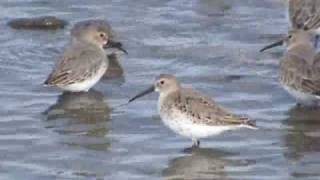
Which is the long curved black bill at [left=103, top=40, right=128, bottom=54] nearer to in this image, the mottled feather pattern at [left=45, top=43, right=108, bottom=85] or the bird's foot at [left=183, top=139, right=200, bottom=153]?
the mottled feather pattern at [left=45, top=43, right=108, bottom=85]

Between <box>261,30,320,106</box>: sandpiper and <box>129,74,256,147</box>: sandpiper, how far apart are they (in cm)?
146

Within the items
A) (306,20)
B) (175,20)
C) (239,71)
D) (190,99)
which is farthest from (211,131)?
(175,20)

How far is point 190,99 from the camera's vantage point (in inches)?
460

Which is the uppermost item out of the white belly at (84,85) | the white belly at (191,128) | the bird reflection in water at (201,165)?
the white belly at (191,128)

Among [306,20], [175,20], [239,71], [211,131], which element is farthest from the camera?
[175,20]

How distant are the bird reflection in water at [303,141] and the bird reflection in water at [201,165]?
0.49 m

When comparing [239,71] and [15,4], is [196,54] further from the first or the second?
[15,4]

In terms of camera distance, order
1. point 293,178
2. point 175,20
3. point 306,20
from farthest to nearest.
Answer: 1. point 175,20
2. point 306,20
3. point 293,178

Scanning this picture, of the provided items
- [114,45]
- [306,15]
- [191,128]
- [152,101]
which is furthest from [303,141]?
[306,15]

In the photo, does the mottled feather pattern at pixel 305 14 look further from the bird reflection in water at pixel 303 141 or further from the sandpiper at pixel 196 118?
the sandpiper at pixel 196 118

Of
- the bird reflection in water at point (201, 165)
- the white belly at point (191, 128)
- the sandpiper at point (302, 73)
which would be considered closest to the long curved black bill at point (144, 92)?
the white belly at point (191, 128)

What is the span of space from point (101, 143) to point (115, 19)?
17.9 ft

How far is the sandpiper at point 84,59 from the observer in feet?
44.9

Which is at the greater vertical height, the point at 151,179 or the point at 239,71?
the point at 151,179
